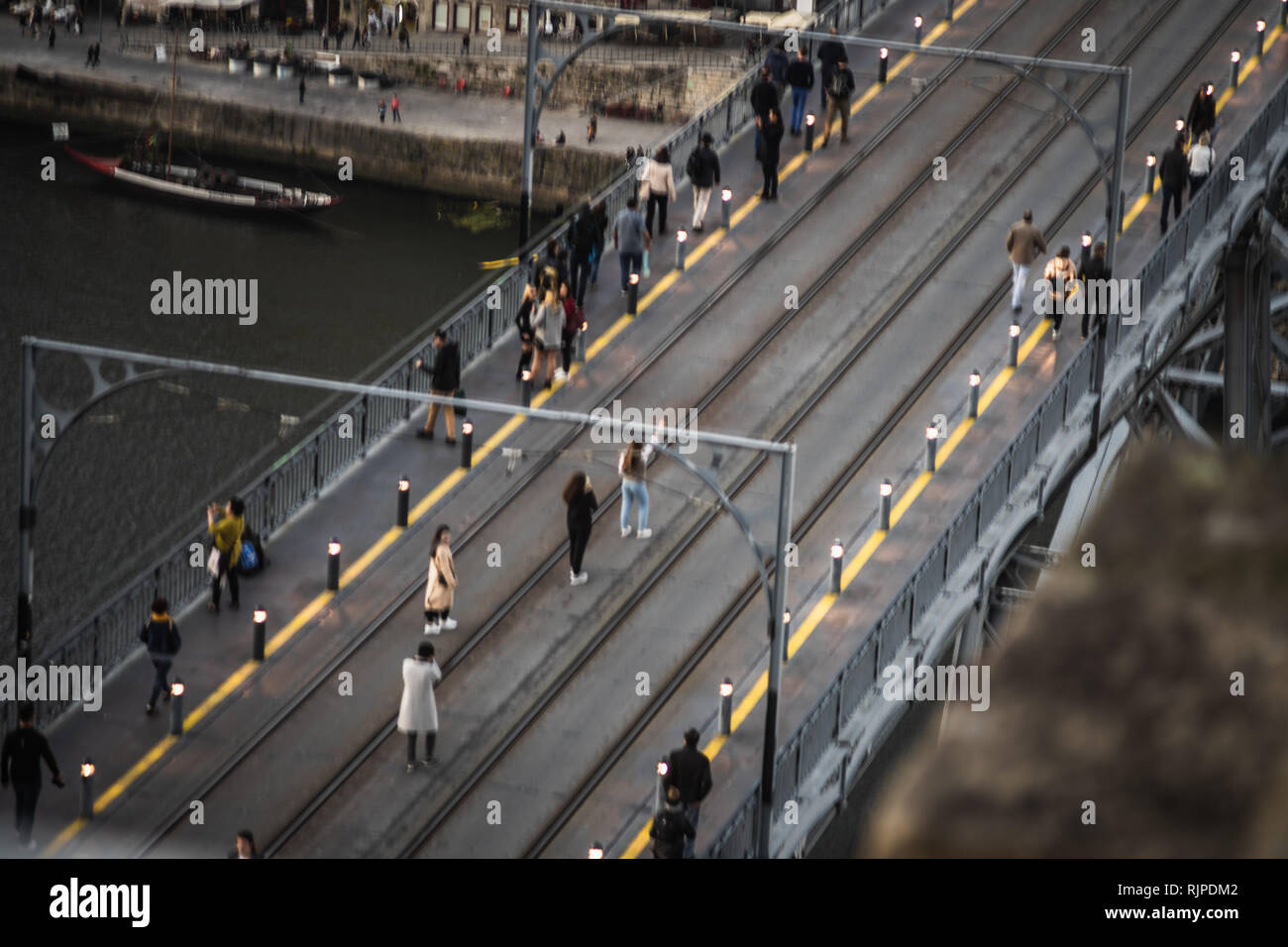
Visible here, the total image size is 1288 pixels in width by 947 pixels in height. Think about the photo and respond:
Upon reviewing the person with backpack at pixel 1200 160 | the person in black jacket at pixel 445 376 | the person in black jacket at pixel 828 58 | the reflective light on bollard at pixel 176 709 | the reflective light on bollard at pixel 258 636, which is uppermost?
the person in black jacket at pixel 828 58

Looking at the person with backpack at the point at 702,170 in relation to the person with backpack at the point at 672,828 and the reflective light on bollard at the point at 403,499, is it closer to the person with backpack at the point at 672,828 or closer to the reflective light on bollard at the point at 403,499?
the reflective light on bollard at the point at 403,499

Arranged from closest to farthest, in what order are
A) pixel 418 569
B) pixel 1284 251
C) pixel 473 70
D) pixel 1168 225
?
pixel 418 569 < pixel 1168 225 < pixel 1284 251 < pixel 473 70

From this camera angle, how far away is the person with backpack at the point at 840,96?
35844 millimetres

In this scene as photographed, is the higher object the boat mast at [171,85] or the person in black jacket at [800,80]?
the person in black jacket at [800,80]

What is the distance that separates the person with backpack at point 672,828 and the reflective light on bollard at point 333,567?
6.79 metres

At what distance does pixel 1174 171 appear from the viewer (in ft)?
109

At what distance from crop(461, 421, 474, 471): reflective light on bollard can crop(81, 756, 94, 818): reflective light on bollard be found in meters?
7.34

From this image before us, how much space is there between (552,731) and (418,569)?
143 inches

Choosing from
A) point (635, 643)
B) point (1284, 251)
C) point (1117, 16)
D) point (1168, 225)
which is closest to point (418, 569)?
point (635, 643)

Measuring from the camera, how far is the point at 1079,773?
228 cm

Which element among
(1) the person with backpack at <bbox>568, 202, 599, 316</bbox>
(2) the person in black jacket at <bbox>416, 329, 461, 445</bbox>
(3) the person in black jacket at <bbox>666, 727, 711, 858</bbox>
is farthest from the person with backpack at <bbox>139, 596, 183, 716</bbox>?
(1) the person with backpack at <bbox>568, 202, 599, 316</bbox>

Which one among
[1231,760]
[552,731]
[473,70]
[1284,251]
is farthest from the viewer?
[473,70]

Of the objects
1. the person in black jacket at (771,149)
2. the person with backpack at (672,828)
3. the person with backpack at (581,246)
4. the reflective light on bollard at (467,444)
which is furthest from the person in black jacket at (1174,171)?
the person with backpack at (672,828)
